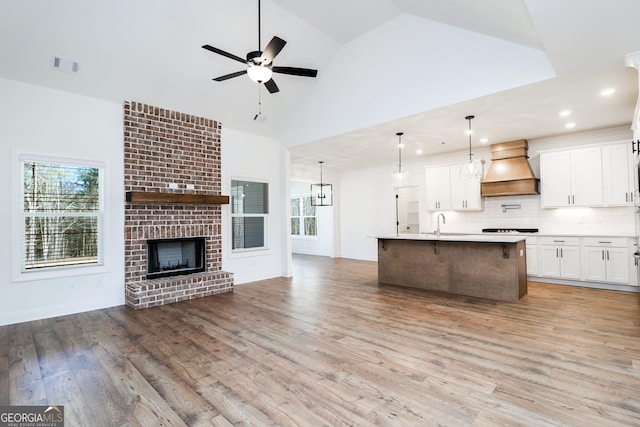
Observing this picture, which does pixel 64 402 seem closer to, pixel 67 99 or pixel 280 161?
pixel 67 99

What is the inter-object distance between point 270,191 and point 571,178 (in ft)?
19.6

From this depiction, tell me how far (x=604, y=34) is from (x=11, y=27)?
6154 millimetres

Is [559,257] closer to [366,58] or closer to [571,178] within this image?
[571,178]

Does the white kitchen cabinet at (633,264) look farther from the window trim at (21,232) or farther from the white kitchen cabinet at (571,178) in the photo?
the window trim at (21,232)

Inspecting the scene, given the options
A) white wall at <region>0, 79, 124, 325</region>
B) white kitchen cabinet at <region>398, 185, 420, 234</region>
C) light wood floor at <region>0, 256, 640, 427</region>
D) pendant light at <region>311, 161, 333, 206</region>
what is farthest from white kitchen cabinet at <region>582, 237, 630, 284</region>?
white wall at <region>0, 79, 124, 325</region>

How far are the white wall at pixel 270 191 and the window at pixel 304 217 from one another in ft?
12.5

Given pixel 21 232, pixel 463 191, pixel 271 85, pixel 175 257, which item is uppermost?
pixel 271 85

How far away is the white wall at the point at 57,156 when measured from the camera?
403cm

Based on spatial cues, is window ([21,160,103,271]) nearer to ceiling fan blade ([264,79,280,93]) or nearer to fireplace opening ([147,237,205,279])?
fireplace opening ([147,237,205,279])

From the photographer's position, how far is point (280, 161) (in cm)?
719

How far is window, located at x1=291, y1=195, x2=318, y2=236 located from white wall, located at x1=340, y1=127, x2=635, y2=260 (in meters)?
1.23

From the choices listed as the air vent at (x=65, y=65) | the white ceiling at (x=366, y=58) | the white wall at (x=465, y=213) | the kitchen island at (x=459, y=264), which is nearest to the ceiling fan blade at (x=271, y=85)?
the white ceiling at (x=366, y=58)

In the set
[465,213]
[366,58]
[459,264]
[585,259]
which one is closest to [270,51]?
[366,58]

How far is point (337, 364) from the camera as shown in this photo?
2783mm
